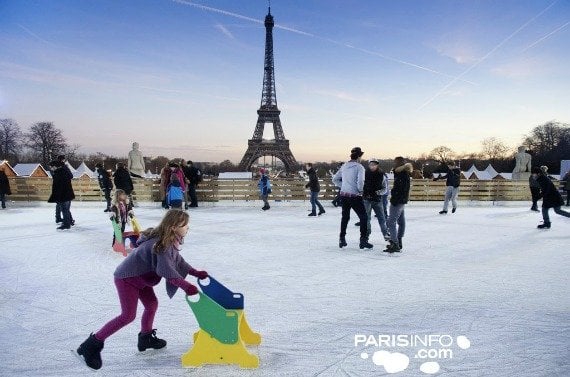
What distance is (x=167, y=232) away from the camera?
7.72ft

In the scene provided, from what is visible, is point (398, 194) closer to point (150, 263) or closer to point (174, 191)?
point (150, 263)

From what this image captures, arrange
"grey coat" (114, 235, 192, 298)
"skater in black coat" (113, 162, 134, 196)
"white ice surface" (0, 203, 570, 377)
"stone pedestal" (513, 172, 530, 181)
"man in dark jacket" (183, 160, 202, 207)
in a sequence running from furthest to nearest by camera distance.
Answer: "stone pedestal" (513, 172, 530, 181), "man in dark jacket" (183, 160, 202, 207), "skater in black coat" (113, 162, 134, 196), "white ice surface" (0, 203, 570, 377), "grey coat" (114, 235, 192, 298)

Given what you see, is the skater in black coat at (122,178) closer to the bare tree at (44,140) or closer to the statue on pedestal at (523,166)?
the statue on pedestal at (523,166)

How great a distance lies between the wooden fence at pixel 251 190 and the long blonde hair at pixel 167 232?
1075 cm

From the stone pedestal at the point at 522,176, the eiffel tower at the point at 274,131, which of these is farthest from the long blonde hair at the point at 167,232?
the eiffel tower at the point at 274,131

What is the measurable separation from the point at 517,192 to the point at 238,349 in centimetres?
1529

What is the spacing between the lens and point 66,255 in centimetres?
559

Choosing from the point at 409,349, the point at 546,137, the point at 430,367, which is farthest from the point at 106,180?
the point at 546,137

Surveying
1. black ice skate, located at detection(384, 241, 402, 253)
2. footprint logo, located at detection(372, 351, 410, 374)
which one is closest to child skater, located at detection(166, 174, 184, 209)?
black ice skate, located at detection(384, 241, 402, 253)

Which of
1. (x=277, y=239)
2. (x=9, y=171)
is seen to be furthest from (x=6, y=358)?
(x=9, y=171)

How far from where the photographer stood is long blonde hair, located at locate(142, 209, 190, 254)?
2326 millimetres

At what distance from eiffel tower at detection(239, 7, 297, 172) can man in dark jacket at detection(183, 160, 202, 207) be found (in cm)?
3327

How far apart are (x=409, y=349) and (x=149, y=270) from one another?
1.98 metres

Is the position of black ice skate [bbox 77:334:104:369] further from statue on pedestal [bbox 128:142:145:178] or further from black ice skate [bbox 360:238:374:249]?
statue on pedestal [bbox 128:142:145:178]
